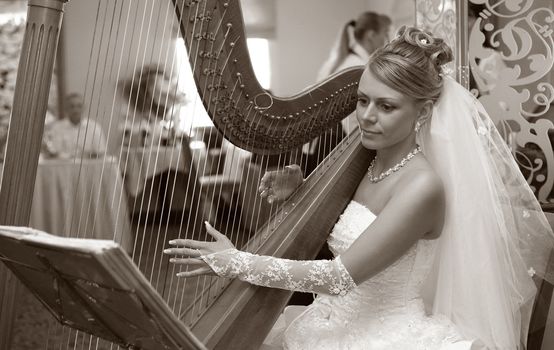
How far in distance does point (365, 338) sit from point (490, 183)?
1.87 ft

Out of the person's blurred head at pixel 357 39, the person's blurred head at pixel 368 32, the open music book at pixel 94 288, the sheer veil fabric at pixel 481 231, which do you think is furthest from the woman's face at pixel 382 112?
the person's blurred head at pixel 368 32

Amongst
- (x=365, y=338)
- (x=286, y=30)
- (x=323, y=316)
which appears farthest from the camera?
(x=286, y=30)

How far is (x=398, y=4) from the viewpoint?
25.9ft

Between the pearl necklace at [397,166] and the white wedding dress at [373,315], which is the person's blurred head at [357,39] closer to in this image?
the pearl necklace at [397,166]

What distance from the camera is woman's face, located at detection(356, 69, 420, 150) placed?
1.97 meters

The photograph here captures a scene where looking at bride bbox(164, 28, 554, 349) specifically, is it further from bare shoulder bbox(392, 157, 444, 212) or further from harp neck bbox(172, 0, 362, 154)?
harp neck bbox(172, 0, 362, 154)

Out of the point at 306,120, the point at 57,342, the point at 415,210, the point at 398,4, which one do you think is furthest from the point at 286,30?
the point at 415,210

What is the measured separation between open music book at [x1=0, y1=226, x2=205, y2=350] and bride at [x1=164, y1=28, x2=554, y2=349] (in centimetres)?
43

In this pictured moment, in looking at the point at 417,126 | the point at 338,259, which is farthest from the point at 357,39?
the point at 338,259

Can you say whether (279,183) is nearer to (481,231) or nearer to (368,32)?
(481,231)

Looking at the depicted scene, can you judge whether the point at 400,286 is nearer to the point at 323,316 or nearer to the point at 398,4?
the point at 323,316

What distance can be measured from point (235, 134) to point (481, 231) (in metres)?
0.76

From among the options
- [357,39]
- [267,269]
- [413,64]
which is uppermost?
[357,39]

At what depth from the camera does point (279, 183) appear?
7.77 feet
